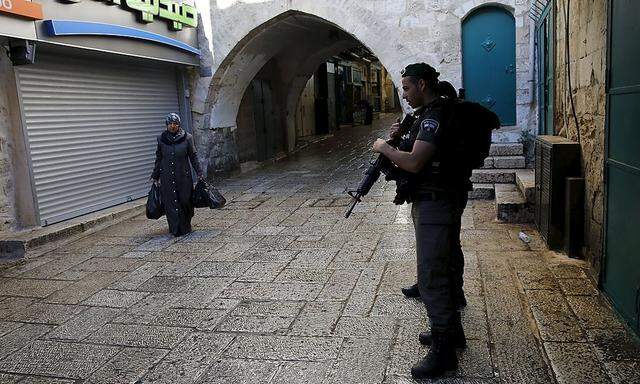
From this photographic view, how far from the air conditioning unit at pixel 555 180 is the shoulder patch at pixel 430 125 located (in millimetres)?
2424

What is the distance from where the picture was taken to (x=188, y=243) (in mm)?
6117

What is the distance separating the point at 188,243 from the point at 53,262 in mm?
1362

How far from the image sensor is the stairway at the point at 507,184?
6.16 meters

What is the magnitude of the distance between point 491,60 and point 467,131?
653 centimetres

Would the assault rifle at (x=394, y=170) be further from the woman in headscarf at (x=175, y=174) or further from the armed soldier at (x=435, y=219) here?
the woman in headscarf at (x=175, y=174)

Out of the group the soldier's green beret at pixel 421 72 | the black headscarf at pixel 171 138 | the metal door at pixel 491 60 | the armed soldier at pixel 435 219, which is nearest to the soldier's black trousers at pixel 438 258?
the armed soldier at pixel 435 219

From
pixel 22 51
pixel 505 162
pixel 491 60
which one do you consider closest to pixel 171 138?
pixel 22 51

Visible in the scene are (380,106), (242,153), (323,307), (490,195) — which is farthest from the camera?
(380,106)

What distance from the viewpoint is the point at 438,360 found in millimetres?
2885

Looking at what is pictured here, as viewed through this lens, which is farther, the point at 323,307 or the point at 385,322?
the point at 323,307

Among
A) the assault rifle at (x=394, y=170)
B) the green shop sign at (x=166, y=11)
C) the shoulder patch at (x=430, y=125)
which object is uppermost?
the green shop sign at (x=166, y=11)

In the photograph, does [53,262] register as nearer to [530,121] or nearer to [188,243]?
[188,243]

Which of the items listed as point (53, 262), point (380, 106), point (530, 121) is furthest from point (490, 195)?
point (380, 106)

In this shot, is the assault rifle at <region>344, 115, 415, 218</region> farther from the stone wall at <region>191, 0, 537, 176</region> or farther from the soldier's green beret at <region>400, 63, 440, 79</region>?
the stone wall at <region>191, 0, 537, 176</region>
